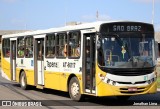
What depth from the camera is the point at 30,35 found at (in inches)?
781

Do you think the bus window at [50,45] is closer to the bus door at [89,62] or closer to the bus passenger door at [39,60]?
the bus passenger door at [39,60]

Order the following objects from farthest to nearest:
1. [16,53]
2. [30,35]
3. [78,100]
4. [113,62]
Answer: [16,53], [30,35], [78,100], [113,62]

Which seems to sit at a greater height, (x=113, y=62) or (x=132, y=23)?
(x=132, y=23)

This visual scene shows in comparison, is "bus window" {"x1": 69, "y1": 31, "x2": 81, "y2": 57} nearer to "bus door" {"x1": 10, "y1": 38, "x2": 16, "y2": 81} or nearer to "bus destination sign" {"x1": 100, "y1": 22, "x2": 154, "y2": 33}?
"bus destination sign" {"x1": 100, "y1": 22, "x2": 154, "y2": 33}

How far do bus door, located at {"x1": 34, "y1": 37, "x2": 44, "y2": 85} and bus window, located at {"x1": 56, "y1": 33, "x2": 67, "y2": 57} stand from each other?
194 cm

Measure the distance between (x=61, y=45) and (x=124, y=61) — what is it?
11.8ft

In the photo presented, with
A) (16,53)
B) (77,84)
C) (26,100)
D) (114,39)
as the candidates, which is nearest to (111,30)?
(114,39)

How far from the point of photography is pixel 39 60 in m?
18.6

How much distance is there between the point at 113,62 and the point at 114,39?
809 mm

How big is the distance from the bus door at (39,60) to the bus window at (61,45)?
1.94 m

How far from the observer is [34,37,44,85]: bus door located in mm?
18344

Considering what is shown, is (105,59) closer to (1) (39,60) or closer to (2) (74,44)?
(2) (74,44)

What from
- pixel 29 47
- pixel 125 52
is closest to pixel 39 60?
pixel 29 47

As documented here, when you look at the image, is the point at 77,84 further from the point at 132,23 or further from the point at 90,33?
the point at 132,23
